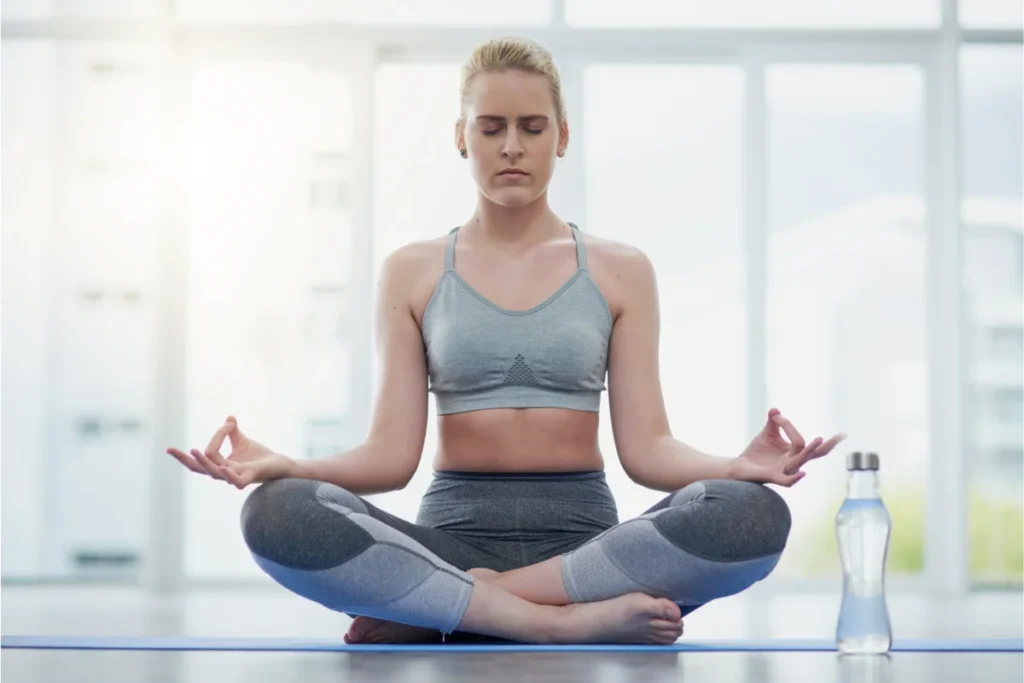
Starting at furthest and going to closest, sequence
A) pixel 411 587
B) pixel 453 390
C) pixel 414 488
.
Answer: pixel 414 488 → pixel 453 390 → pixel 411 587

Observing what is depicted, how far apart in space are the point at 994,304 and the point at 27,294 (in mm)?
3579

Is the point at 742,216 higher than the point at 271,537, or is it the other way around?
the point at 742,216

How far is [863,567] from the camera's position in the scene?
1552 millimetres

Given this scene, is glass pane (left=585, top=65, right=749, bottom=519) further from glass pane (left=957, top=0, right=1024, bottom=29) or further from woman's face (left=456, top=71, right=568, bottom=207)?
woman's face (left=456, top=71, right=568, bottom=207)

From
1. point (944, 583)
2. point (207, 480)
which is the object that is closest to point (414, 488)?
point (207, 480)

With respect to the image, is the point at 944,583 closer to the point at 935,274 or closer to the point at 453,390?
the point at 935,274

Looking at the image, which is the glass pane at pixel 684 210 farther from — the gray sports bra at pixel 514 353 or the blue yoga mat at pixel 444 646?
the blue yoga mat at pixel 444 646

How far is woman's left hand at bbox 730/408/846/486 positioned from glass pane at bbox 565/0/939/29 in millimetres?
3070

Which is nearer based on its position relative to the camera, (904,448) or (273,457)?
(273,457)

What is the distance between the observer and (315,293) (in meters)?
4.43

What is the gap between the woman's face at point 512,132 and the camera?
1881 mm

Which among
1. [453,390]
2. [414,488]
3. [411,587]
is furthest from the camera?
[414,488]

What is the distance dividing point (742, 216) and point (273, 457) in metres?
3.12

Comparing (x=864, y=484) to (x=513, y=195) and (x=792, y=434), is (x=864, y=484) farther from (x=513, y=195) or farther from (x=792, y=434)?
(x=513, y=195)
